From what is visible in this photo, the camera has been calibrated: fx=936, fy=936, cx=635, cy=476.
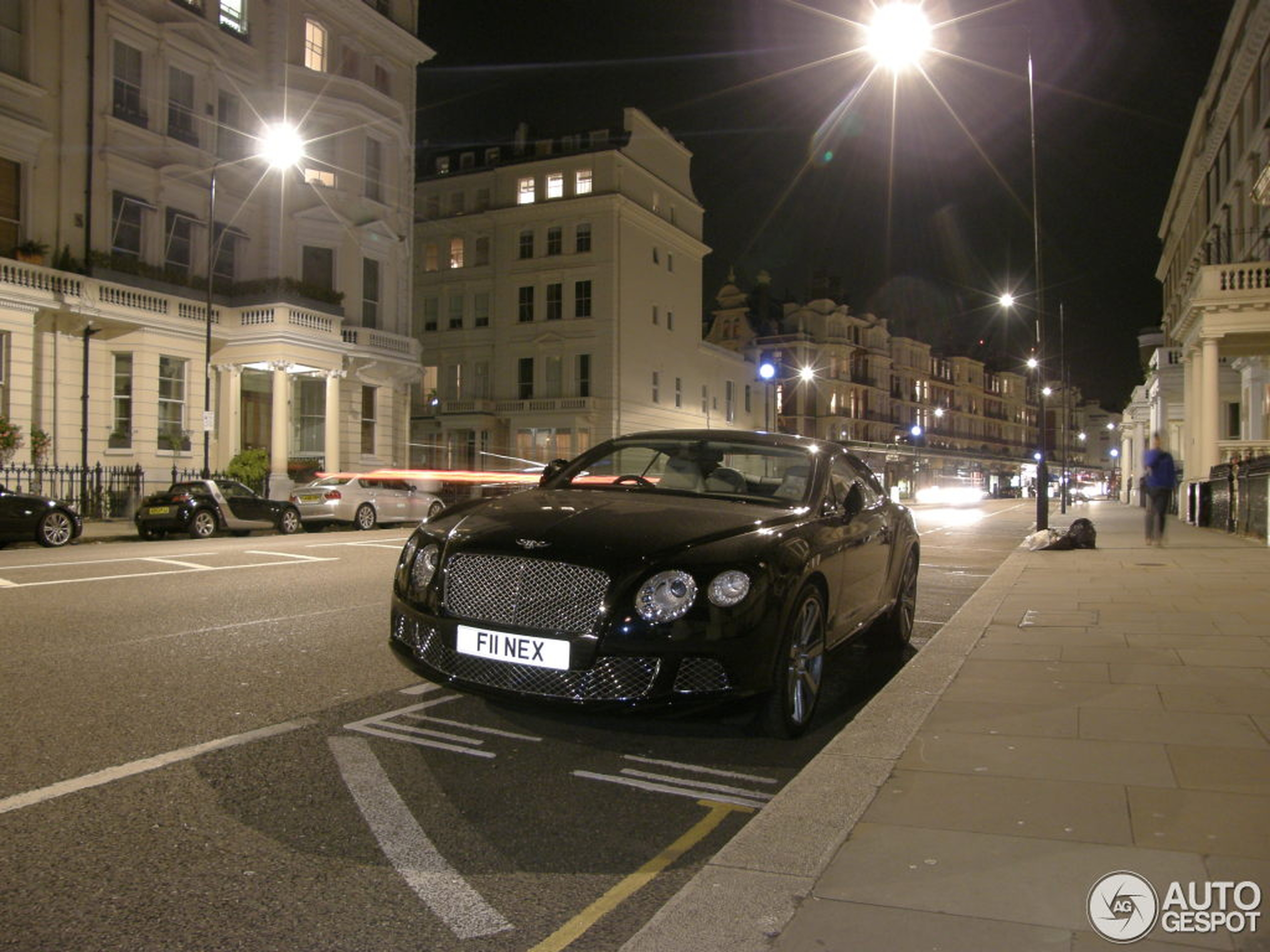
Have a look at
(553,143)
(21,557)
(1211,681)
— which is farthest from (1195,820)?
(553,143)

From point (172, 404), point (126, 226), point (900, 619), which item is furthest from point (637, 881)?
point (126, 226)

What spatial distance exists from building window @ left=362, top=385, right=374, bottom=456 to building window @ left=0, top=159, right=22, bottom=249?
1176 centimetres

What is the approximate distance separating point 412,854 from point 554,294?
150 feet

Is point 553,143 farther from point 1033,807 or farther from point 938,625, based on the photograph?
point 1033,807

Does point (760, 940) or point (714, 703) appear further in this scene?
point (714, 703)

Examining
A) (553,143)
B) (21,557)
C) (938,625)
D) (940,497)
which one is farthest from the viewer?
(940,497)

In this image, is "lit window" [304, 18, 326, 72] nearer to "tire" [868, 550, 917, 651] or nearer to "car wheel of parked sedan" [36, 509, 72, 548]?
"car wheel of parked sedan" [36, 509, 72, 548]

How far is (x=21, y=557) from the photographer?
1364cm

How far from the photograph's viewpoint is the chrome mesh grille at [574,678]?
4027 mm

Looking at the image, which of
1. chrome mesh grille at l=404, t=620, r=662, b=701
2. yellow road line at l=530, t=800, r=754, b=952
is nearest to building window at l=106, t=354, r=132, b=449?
chrome mesh grille at l=404, t=620, r=662, b=701

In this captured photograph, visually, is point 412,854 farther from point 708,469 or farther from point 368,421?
point 368,421

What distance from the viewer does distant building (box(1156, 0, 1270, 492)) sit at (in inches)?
855

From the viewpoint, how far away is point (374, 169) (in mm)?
32719

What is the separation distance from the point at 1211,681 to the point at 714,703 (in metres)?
3.46
